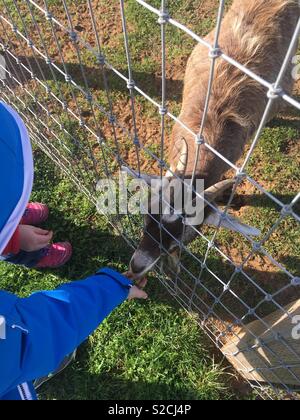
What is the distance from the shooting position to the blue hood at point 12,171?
5.40 ft

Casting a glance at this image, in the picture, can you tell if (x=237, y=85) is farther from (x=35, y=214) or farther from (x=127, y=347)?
(x=127, y=347)

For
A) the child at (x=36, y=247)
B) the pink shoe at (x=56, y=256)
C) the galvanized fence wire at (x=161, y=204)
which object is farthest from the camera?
the pink shoe at (x=56, y=256)

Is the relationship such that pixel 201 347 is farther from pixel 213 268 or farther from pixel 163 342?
pixel 213 268

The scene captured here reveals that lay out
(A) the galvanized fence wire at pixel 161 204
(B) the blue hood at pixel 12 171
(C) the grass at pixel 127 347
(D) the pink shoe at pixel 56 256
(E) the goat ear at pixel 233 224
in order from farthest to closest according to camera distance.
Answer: (D) the pink shoe at pixel 56 256, (C) the grass at pixel 127 347, (A) the galvanized fence wire at pixel 161 204, (E) the goat ear at pixel 233 224, (B) the blue hood at pixel 12 171

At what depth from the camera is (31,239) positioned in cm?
370

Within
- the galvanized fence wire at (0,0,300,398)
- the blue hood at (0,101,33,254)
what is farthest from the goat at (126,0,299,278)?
the blue hood at (0,101,33,254)

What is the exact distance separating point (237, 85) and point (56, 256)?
235 centimetres

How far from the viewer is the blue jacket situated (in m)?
1.70

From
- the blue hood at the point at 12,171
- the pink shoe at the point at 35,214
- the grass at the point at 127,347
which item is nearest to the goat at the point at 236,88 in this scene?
the grass at the point at 127,347

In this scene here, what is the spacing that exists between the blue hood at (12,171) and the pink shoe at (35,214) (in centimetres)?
246

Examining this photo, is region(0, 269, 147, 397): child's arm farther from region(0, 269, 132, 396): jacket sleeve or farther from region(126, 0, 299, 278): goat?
region(126, 0, 299, 278): goat

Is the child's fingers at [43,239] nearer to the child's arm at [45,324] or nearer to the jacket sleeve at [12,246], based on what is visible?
the jacket sleeve at [12,246]

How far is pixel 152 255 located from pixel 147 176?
0.64 meters

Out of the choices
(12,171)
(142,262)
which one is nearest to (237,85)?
(142,262)
